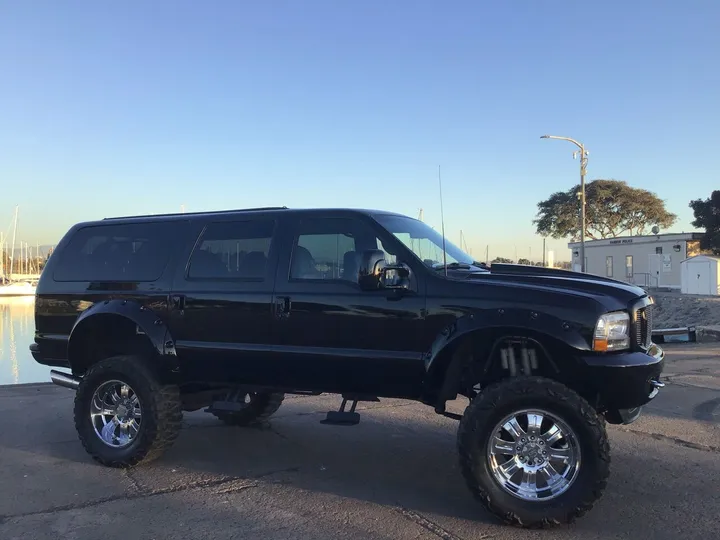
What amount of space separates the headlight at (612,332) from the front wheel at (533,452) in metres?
0.39

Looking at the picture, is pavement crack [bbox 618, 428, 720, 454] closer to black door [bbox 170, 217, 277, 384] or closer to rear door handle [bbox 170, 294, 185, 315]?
black door [bbox 170, 217, 277, 384]

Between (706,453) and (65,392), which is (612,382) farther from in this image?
(65,392)

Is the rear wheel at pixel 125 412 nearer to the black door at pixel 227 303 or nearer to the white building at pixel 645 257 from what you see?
the black door at pixel 227 303

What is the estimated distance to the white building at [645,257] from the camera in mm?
39125

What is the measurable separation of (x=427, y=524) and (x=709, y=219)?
44307 millimetres

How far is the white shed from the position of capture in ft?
100

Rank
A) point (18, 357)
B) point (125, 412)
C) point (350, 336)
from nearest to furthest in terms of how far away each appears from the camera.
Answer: point (350, 336) → point (125, 412) → point (18, 357)

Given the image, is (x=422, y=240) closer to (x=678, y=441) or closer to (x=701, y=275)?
(x=678, y=441)

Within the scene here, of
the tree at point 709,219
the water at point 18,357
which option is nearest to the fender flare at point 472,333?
the water at point 18,357

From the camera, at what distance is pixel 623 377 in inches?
164

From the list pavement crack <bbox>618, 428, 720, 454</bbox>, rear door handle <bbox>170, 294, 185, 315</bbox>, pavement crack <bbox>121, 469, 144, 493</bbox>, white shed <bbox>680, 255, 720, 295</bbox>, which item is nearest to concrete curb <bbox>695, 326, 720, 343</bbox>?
pavement crack <bbox>618, 428, 720, 454</bbox>

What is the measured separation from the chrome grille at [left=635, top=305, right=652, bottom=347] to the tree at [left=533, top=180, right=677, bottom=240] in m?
52.3

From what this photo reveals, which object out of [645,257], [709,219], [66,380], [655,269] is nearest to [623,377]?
[66,380]

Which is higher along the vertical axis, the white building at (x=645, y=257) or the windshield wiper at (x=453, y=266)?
the white building at (x=645, y=257)
